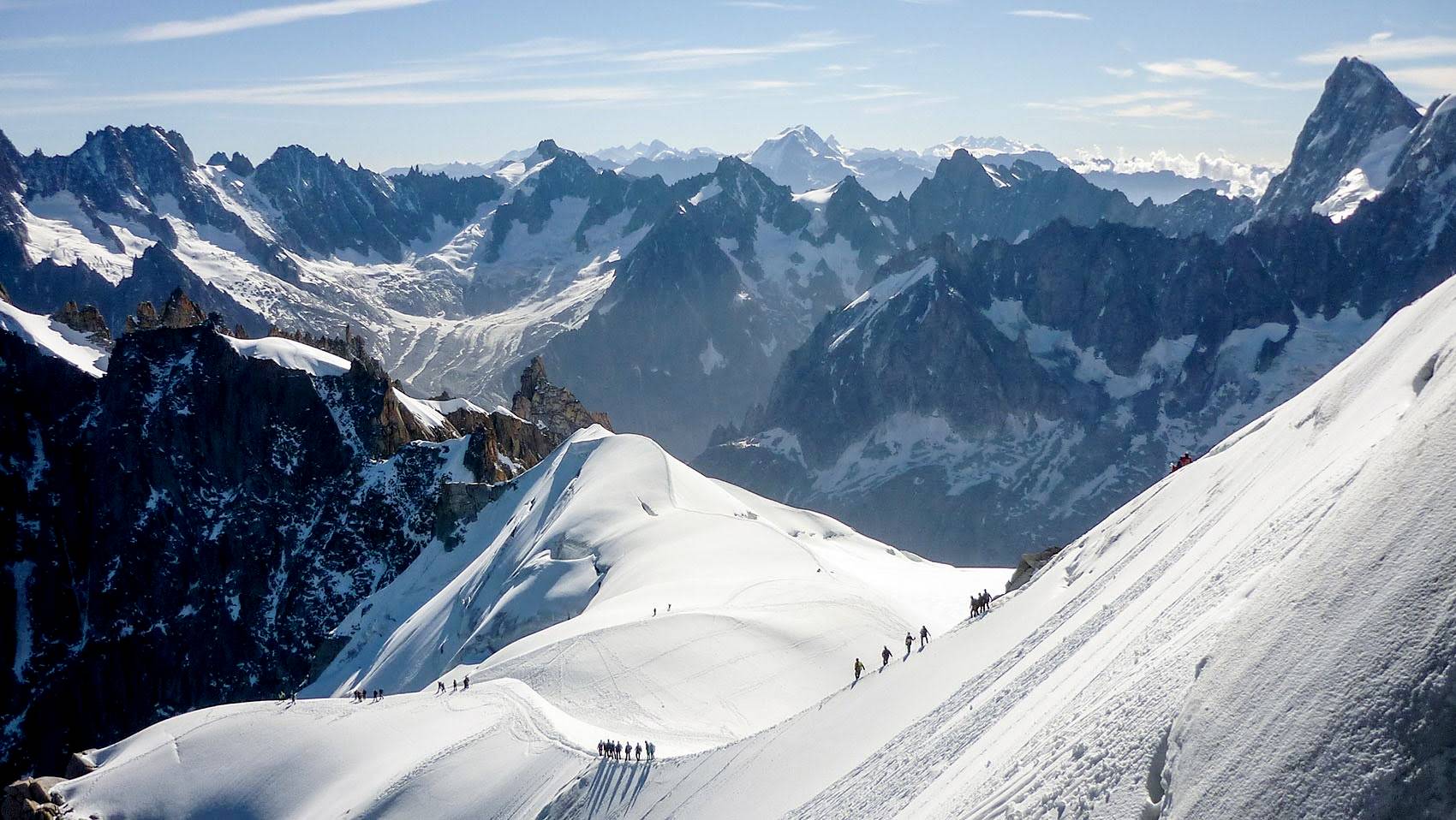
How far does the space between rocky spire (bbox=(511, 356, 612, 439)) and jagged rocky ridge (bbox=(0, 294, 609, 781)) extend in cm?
2288

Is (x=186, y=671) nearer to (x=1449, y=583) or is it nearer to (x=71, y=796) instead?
(x=71, y=796)

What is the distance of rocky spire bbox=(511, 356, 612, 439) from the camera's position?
594 ft

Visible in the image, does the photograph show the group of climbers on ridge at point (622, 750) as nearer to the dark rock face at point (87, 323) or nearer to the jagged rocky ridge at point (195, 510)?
the jagged rocky ridge at point (195, 510)

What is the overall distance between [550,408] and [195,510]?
5973 cm

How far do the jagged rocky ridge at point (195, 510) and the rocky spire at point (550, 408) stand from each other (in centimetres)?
2288

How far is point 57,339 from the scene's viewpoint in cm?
16862

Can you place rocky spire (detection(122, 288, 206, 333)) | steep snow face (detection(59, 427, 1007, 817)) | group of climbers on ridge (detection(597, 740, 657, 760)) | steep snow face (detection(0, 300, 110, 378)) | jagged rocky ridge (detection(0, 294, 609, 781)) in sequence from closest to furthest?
group of climbers on ridge (detection(597, 740, 657, 760)) → steep snow face (detection(59, 427, 1007, 817)) → jagged rocky ridge (detection(0, 294, 609, 781)) → steep snow face (detection(0, 300, 110, 378)) → rocky spire (detection(122, 288, 206, 333))

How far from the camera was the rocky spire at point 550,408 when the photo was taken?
181000 mm

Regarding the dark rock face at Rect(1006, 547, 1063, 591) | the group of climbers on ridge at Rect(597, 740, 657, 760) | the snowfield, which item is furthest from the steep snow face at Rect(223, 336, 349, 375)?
the dark rock face at Rect(1006, 547, 1063, 591)

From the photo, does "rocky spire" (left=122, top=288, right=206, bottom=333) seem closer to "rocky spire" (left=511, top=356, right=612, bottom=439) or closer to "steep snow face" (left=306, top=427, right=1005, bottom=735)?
"rocky spire" (left=511, top=356, right=612, bottom=439)

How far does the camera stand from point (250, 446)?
145m

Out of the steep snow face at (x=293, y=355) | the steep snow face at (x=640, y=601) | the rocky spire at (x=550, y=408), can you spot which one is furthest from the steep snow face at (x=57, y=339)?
the steep snow face at (x=640, y=601)

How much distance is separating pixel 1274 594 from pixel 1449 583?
349cm

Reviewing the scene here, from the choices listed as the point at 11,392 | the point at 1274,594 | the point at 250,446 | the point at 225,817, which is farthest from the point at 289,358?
the point at 1274,594
